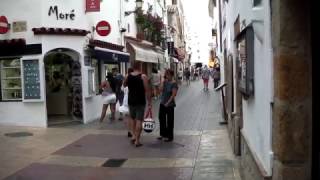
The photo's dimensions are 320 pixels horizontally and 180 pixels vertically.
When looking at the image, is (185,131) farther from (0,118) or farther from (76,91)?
(0,118)

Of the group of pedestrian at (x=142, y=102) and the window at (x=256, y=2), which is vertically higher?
the window at (x=256, y=2)

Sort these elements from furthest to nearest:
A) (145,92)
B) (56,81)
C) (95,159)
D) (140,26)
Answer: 1. (140,26)
2. (56,81)
3. (145,92)
4. (95,159)

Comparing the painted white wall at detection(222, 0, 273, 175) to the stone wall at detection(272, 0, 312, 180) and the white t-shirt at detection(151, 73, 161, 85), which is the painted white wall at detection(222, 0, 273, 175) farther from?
the white t-shirt at detection(151, 73, 161, 85)

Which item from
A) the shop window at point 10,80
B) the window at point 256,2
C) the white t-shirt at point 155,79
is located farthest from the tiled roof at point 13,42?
the window at point 256,2

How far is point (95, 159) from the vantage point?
10.6 metres

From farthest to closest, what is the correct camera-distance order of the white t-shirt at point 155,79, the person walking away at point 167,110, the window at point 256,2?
the white t-shirt at point 155,79
the person walking away at point 167,110
the window at point 256,2

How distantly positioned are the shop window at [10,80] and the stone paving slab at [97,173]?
296 inches

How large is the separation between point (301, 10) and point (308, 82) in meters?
0.56

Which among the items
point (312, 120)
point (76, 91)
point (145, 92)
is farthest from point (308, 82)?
point (76, 91)

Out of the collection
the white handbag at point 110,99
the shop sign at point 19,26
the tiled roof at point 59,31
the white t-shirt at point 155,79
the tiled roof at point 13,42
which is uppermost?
the shop sign at point 19,26

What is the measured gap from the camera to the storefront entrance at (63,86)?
17516 mm

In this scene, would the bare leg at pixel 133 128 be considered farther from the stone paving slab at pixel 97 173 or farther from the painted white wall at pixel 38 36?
the painted white wall at pixel 38 36

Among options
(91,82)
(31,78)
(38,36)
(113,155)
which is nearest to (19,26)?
(38,36)

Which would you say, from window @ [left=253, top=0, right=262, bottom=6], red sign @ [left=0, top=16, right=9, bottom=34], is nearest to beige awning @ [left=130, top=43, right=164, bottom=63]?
red sign @ [left=0, top=16, right=9, bottom=34]
